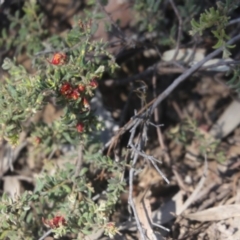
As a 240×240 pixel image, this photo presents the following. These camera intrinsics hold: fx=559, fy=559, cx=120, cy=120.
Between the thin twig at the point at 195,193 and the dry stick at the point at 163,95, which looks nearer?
the dry stick at the point at 163,95

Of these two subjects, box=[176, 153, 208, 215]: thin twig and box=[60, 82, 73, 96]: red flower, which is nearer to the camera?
Answer: box=[60, 82, 73, 96]: red flower

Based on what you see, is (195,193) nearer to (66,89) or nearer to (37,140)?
(37,140)

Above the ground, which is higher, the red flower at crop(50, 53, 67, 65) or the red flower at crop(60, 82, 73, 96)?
the red flower at crop(50, 53, 67, 65)

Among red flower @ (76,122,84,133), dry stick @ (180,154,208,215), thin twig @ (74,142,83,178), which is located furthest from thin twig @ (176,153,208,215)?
red flower @ (76,122,84,133)

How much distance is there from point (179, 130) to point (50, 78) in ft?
3.90

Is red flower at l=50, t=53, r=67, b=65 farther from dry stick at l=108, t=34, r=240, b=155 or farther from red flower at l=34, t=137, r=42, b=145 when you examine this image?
red flower at l=34, t=137, r=42, b=145

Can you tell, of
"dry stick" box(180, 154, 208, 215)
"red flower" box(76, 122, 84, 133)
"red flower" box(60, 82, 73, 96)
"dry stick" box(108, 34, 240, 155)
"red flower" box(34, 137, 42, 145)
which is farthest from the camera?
"dry stick" box(180, 154, 208, 215)

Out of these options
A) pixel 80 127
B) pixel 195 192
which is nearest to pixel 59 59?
pixel 80 127

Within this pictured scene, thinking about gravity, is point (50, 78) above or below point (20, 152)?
above

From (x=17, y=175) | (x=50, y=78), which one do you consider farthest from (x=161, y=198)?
(x=50, y=78)

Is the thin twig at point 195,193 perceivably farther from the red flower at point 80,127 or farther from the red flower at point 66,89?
the red flower at point 66,89

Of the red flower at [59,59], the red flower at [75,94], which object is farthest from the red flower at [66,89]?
the red flower at [59,59]

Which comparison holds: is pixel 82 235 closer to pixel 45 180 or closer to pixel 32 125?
pixel 45 180

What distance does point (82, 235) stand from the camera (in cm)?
260
